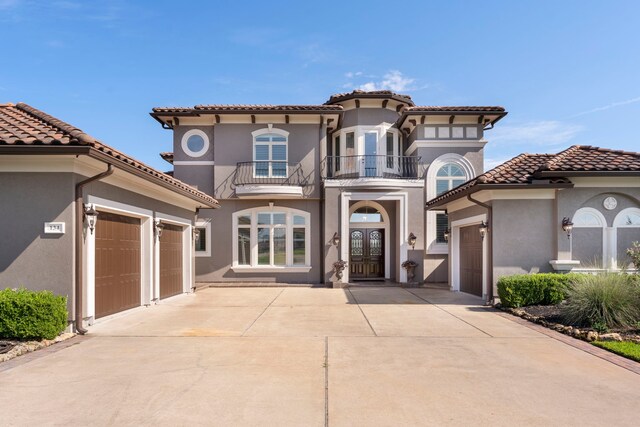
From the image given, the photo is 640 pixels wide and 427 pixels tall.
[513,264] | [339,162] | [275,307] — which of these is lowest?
[275,307]

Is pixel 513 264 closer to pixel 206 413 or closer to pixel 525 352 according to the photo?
pixel 525 352

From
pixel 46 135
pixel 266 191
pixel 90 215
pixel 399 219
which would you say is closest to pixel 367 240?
pixel 399 219

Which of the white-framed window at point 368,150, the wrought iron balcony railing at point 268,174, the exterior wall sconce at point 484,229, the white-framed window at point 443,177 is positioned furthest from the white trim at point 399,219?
the exterior wall sconce at point 484,229

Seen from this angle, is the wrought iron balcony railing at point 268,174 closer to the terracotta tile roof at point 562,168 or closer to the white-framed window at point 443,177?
the white-framed window at point 443,177

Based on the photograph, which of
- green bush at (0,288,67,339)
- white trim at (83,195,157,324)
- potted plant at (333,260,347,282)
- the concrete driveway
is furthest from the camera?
potted plant at (333,260,347,282)

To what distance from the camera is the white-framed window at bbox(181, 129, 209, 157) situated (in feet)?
55.7

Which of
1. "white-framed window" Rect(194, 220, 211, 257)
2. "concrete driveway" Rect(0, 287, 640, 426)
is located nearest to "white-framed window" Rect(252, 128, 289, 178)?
"white-framed window" Rect(194, 220, 211, 257)

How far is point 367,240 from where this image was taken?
18.2 m

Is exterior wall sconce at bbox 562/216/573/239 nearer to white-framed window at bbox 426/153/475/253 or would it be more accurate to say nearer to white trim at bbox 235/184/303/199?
white-framed window at bbox 426/153/475/253

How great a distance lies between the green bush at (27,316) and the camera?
6.30 m

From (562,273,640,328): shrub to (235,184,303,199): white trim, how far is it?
405 inches

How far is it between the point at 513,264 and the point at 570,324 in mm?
3062

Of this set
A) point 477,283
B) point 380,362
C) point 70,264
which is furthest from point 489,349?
point 70,264

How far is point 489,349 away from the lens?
6328mm
